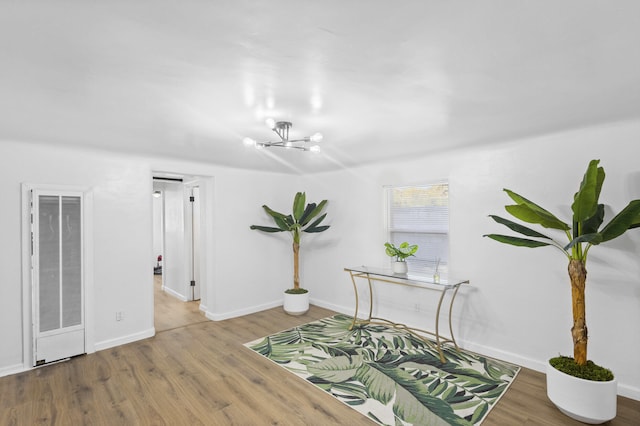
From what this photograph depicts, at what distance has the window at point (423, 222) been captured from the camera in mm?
4020

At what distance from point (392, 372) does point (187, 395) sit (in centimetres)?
191

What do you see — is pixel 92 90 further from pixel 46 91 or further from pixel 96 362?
pixel 96 362

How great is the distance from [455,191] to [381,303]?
6.31 feet

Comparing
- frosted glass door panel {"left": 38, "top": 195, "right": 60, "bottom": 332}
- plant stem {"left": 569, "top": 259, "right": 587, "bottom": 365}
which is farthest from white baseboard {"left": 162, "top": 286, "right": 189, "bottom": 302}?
plant stem {"left": 569, "top": 259, "right": 587, "bottom": 365}

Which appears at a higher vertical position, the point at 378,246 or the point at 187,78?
the point at 187,78

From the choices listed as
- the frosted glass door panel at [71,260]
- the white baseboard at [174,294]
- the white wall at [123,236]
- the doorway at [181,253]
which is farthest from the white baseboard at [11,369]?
the white baseboard at [174,294]

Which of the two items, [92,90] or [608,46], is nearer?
[608,46]

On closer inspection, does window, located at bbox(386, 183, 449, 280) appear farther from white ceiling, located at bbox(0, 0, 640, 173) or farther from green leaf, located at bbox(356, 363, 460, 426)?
green leaf, located at bbox(356, 363, 460, 426)

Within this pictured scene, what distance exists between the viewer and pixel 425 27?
143cm

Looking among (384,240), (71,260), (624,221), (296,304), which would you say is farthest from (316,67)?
(296,304)

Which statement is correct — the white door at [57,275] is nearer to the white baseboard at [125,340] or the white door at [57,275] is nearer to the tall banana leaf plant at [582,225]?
the white baseboard at [125,340]

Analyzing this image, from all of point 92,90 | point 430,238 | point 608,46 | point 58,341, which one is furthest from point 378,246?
point 58,341

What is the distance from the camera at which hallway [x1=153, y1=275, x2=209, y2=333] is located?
15.2 ft

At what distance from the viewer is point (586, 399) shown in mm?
2322
